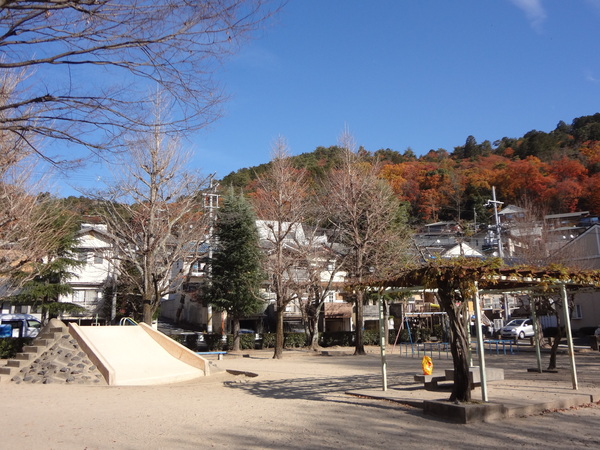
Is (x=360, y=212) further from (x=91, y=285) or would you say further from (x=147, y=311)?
(x=91, y=285)

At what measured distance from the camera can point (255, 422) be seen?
750 cm

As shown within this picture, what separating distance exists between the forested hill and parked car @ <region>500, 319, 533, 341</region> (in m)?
12.6

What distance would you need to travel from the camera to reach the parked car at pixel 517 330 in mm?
31094

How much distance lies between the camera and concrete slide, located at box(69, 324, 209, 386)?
13.3 m

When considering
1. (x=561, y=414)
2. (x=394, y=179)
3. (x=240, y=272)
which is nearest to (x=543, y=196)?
(x=394, y=179)

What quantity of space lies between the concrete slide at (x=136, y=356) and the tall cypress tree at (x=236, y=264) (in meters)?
11.0

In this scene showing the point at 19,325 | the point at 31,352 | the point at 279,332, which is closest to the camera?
the point at 31,352

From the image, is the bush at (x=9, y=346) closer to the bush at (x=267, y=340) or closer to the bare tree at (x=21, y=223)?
the bare tree at (x=21, y=223)

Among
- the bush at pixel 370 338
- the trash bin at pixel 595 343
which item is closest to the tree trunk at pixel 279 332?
the bush at pixel 370 338

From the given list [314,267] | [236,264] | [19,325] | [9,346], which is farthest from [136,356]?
[19,325]

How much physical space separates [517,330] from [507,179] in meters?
30.9

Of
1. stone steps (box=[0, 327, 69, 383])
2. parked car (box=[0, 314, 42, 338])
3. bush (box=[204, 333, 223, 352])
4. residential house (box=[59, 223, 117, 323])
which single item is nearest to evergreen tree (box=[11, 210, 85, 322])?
parked car (box=[0, 314, 42, 338])

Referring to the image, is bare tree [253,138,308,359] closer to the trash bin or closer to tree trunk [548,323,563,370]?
tree trunk [548,323,563,370]

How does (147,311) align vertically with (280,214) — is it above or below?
below
